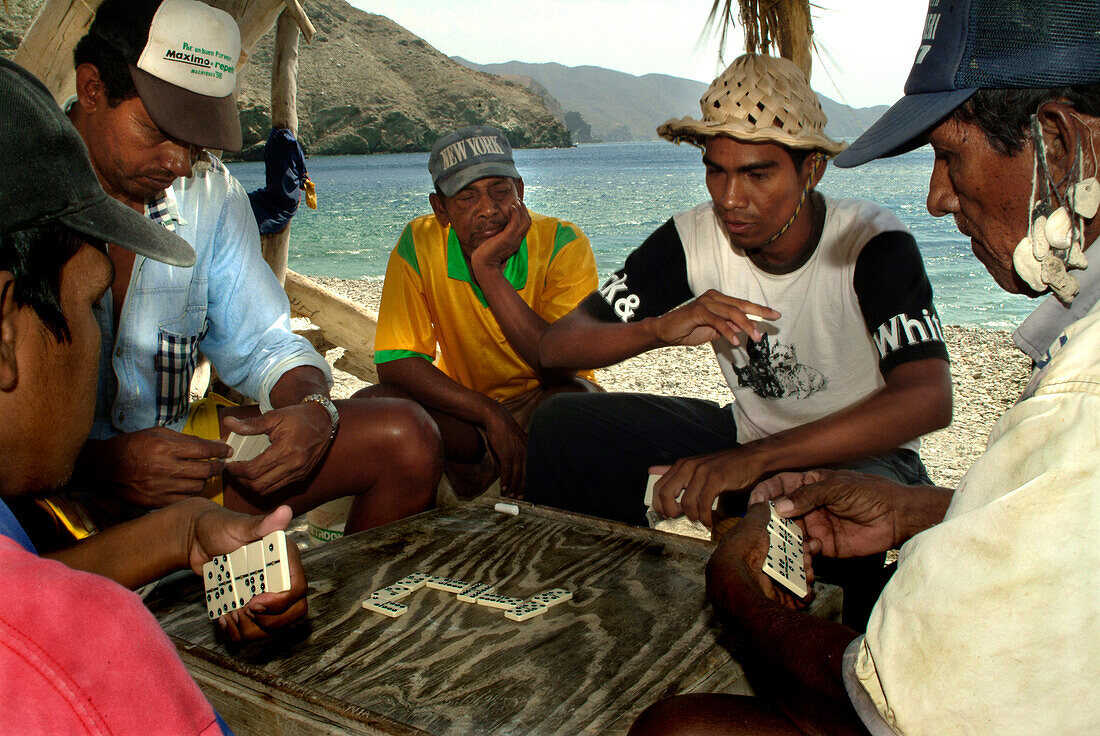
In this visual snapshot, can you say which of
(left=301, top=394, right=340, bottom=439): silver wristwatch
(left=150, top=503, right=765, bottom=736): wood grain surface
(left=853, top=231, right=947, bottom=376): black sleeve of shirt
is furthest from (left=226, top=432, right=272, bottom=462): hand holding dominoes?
(left=853, top=231, right=947, bottom=376): black sleeve of shirt

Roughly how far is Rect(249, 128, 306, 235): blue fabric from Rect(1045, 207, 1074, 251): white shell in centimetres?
446

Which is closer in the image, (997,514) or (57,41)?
(997,514)

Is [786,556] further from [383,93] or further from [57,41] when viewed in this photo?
[383,93]

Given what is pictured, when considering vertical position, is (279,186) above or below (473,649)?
above

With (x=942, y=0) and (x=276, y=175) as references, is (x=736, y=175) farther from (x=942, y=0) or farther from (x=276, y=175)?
(x=276, y=175)

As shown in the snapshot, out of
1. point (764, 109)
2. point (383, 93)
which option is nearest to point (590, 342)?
point (764, 109)

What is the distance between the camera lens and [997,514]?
0.95 meters

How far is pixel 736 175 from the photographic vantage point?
2.72 meters

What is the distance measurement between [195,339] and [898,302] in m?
2.24

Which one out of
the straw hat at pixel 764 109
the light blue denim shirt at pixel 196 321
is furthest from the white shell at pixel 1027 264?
the light blue denim shirt at pixel 196 321

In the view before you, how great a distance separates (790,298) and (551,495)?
1140 mm

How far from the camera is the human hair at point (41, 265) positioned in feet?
3.42

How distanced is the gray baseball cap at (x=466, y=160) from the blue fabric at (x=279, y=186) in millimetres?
1660

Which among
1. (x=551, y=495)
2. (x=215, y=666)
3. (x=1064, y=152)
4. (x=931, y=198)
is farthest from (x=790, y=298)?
(x=215, y=666)
